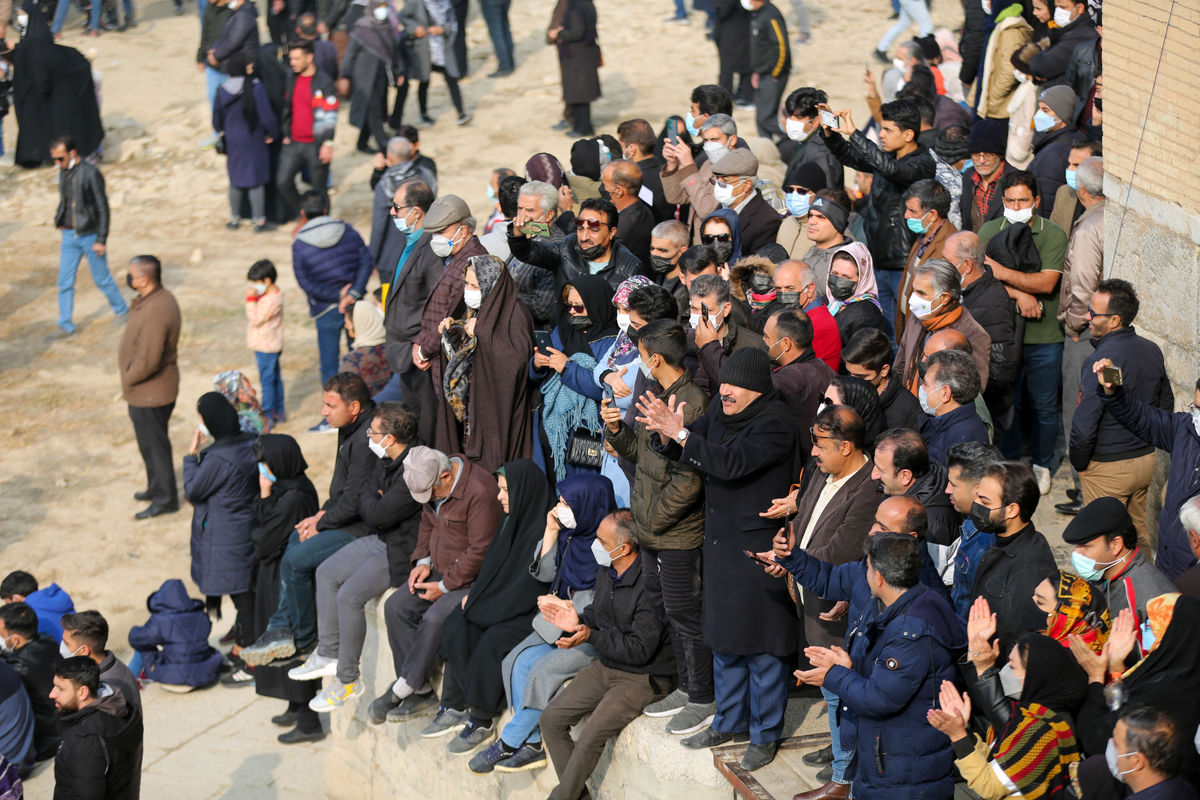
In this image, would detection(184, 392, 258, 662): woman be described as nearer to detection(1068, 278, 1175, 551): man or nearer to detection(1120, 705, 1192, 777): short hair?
detection(1068, 278, 1175, 551): man

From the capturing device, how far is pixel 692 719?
682 centimetres

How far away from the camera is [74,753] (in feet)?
22.4

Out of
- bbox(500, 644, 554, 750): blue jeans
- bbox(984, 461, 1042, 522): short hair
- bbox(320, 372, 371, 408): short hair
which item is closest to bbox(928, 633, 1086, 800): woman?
bbox(984, 461, 1042, 522): short hair

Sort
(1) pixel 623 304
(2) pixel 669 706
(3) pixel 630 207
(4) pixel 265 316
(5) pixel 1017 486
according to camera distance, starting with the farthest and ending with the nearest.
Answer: (4) pixel 265 316 → (3) pixel 630 207 → (1) pixel 623 304 → (2) pixel 669 706 → (5) pixel 1017 486

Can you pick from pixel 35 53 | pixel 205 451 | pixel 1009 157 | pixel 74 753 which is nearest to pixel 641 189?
pixel 1009 157

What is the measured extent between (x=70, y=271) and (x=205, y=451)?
263 inches

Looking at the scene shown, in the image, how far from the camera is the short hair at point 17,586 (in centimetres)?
945

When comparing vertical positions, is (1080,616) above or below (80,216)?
above

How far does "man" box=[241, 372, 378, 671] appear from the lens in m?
8.64

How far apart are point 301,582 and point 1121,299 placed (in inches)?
197

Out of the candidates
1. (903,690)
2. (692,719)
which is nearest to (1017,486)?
(903,690)

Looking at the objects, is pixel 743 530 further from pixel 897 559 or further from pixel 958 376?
pixel 958 376

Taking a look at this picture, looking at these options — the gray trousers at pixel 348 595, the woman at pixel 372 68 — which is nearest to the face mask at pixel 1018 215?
the gray trousers at pixel 348 595

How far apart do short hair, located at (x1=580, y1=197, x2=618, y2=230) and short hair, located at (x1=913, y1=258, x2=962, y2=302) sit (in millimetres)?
2003
